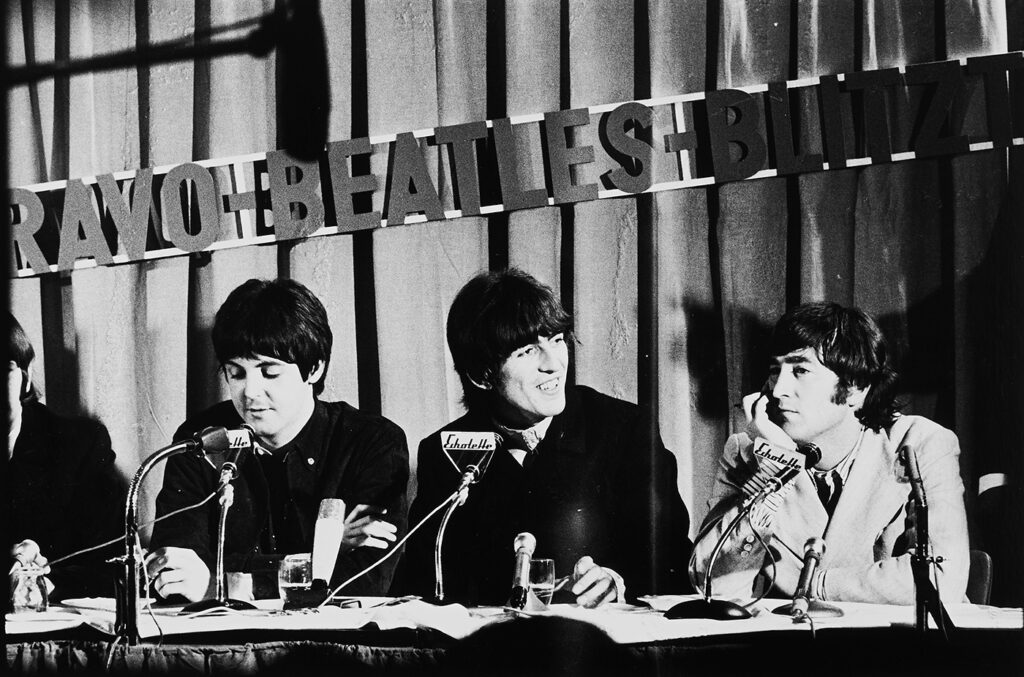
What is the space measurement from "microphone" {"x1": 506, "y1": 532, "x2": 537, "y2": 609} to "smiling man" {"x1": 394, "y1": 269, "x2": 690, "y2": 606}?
2cm

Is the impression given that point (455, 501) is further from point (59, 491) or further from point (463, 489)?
point (59, 491)

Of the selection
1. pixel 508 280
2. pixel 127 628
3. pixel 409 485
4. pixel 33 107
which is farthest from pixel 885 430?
pixel 33 107

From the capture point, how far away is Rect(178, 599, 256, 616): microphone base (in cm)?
371

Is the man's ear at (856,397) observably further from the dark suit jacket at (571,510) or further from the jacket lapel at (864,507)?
the dark suit jacket at (571,510)

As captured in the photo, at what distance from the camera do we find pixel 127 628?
3549mm

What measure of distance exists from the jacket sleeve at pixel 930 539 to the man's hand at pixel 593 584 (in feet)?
2.27

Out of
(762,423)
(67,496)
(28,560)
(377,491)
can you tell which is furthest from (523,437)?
(28,560)

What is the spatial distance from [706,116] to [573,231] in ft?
2.03

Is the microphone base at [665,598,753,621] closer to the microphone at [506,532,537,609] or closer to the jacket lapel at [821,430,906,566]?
the jacket lapel at [821,430,906,566]

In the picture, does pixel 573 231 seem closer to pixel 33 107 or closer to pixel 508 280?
pixel 508 280

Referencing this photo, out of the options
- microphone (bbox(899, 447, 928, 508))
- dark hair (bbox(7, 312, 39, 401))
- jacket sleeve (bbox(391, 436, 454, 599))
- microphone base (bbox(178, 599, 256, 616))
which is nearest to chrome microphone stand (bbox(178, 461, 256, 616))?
microphone base (bbox(178, 599, 256, 616))

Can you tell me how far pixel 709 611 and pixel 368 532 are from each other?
1.22 m

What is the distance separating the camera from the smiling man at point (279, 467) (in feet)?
12.6

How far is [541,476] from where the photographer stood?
381cm
